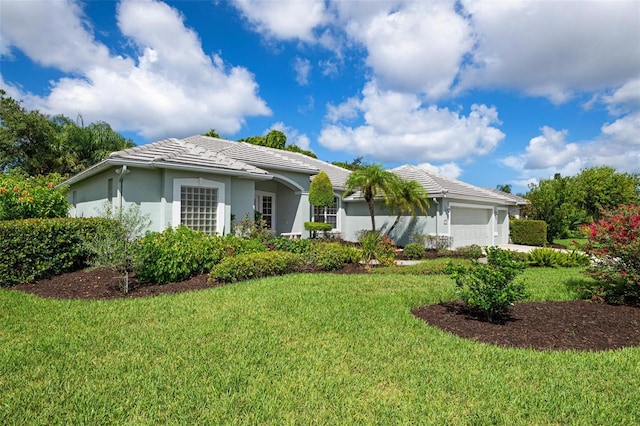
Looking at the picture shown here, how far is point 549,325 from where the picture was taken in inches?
225

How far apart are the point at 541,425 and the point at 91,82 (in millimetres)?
18315

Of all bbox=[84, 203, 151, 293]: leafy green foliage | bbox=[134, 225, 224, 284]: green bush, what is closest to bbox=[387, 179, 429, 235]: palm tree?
bbox=[134, 225, 224, 284]: green bush

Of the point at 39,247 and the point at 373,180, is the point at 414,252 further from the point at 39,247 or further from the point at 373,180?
the point at 39,247

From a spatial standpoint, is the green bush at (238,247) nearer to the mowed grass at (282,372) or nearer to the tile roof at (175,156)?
the tile roof at (175,156)

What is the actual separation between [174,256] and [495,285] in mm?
7256

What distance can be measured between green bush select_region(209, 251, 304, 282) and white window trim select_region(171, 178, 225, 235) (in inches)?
135

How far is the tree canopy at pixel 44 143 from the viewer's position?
1012 inches

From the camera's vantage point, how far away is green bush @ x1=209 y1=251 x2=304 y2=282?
349 inches

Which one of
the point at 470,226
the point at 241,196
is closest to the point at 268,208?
the point at 241,196

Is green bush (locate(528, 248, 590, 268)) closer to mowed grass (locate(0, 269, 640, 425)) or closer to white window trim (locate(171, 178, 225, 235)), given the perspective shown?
mowed grass (locate(0, 269, 640, 425))

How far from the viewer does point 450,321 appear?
590cm

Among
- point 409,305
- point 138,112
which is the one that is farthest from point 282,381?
point 138,112

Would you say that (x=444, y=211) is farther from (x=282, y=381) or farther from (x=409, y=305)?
(x=282, y=381)

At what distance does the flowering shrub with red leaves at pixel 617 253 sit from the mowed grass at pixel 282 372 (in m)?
3.31
